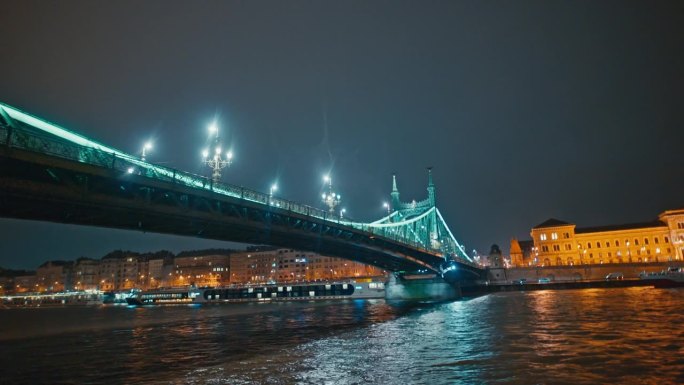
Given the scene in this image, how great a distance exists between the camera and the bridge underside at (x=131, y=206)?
77.4 ft

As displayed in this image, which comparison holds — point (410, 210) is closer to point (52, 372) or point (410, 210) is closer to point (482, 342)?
point (482, 342)

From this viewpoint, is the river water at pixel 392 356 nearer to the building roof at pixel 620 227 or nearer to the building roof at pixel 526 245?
the building roof at pixel 620 227

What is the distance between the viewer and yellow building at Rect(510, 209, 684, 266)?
382 feet

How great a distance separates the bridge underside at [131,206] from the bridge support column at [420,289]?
39.9 metres

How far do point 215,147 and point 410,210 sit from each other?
7365 cm

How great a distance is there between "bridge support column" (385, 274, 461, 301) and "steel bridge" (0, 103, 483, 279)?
37.0 m

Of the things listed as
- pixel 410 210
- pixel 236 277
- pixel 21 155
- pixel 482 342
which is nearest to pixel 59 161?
pixel 21 155

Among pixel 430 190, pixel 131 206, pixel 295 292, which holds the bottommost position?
pixel 295 292

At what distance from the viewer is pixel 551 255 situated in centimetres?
13288

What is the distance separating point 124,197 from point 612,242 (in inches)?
5207

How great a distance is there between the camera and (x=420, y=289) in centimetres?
8444

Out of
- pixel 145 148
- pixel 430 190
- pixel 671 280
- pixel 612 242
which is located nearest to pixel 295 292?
pixel 430 190

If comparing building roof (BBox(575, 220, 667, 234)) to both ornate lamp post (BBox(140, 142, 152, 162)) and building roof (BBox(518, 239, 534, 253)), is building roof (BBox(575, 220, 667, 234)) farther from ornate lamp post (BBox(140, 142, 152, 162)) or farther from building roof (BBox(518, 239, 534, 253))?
ornate lamp post (BBox(140, 142, 152, 162))

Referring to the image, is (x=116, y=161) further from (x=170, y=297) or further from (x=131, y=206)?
(x=170, y=297)
